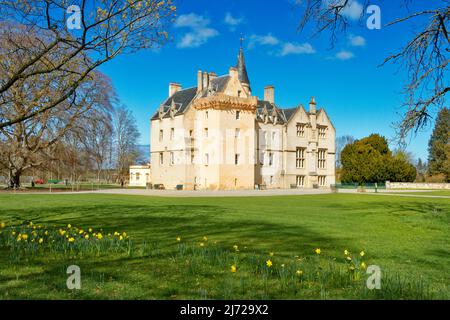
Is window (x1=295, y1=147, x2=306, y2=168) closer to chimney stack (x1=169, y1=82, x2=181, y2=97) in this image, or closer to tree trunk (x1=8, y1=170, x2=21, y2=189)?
chimney stack (x1=169, y1=82, x2=181, y2=97)

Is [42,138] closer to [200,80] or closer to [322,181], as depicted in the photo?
[200,80]

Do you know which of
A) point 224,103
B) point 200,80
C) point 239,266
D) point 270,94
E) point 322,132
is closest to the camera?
point 239,266

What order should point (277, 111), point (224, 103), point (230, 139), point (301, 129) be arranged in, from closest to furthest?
point (224, 103) < point (230, 139) < point (277, 111) < point (301, 129)

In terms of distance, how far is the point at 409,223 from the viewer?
15.5 meters

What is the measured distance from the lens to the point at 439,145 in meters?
80.7

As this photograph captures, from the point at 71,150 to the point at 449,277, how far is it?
41948 millimetres

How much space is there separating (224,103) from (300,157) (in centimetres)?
1841

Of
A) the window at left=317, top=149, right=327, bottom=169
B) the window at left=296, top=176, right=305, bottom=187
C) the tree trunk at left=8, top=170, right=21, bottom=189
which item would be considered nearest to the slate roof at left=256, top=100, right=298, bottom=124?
the window at left=317, top=149, right=327, bottom=169

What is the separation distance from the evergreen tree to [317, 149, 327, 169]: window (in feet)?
A: 77.6

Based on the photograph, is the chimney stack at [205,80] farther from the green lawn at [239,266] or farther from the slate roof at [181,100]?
the green lawn at [239,266]

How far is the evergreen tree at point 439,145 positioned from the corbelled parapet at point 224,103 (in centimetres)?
4166

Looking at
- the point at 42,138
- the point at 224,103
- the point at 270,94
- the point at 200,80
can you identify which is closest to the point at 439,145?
the point at 270,94

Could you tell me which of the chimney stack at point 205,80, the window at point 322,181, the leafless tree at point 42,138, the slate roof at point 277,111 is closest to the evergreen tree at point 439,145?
the window at point 322,181
